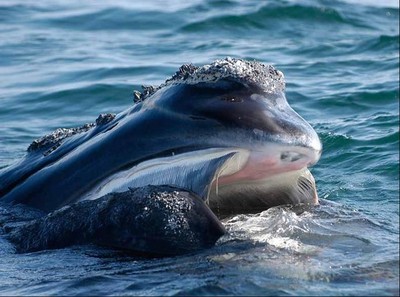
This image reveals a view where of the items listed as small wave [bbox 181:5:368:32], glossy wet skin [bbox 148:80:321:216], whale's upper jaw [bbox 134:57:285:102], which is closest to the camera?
glossy wet skin [bbox 148:80:321:216]

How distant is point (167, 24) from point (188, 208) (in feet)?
45.0

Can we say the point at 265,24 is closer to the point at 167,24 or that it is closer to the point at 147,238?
the point at 167,24

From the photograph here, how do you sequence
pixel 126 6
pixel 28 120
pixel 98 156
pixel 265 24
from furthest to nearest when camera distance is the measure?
pixel 126 6 < pixel 265 24 < pixel 28 120 < pixel 98 156

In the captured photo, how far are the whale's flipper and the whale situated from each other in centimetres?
9

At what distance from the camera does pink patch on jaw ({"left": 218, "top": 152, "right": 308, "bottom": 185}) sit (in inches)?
211

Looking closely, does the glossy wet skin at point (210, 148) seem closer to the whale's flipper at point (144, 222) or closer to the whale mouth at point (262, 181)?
the whale mouth at point (262, 181)

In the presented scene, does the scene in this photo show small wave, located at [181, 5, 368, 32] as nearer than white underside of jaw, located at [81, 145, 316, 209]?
No

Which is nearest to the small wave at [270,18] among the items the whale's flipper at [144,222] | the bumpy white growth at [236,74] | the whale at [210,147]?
the whale at [210,147]

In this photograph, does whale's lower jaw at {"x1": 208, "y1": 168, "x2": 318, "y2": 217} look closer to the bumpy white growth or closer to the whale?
the whale

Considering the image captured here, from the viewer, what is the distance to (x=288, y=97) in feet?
43.3

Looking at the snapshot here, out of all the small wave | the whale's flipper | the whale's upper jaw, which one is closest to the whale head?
the whale's upper jaw

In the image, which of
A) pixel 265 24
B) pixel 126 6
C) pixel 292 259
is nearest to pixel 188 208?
pixel 292 259

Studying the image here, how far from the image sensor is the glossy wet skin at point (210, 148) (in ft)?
17.5

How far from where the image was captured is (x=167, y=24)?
740 inches
